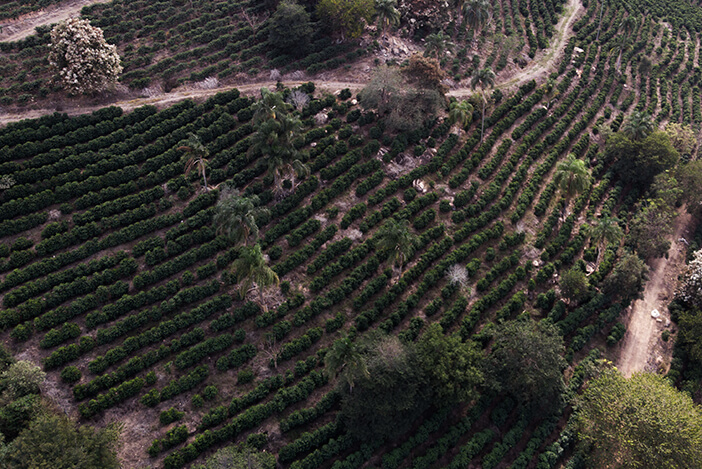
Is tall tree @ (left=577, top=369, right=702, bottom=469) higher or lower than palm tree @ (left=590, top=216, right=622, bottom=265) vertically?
lower

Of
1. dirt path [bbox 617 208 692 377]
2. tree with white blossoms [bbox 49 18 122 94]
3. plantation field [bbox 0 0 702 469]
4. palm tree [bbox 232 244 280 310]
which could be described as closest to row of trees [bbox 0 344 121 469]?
plantation field [bbox 0 0 702 469]

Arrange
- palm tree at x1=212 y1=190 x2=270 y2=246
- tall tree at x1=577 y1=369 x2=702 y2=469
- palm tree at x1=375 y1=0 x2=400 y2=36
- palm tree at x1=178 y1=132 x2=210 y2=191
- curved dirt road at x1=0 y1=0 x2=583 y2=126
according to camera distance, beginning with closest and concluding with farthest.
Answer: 1. tall tree at x1=577 y1=369 x2=702 y2=469
2. palm tree at x1=212 y1=190 x2=270 y2=246
3. palm tree at x1=178 y1=132 x2=210 y2=191
4. curved dirt road at x1=0 y1=0 x2=583 y2=126
5. palm tree at x1=375 y1=0 x2=400 y2=36

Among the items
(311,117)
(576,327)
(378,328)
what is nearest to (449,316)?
(378,328)

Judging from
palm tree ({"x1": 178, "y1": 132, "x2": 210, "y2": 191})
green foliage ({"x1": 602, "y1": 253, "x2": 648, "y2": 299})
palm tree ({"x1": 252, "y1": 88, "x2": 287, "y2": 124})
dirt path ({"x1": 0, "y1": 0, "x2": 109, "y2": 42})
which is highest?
dirt path ({"x1": 0, "y1": 0, "x2": 109, "y2": 42})

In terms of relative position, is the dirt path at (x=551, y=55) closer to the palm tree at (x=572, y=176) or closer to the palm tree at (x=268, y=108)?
the palm tree at (x=572, y=176)

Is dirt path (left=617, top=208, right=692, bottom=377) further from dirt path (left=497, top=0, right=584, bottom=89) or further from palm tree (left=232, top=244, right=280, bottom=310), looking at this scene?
palm tree (left=232, top=244, right=280, bottom=310)

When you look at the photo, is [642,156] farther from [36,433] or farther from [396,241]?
[36,433]
